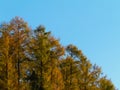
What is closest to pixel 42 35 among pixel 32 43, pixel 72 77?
pixel 32 43

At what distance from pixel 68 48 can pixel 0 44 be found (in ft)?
43.2

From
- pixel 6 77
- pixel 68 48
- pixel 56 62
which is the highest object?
pixel 68 48

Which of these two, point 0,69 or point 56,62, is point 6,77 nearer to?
point 0,69

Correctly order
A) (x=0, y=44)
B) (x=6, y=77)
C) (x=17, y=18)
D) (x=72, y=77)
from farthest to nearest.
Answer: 1. (x=72, y=77)
2. (x=17, y=18)
3. (x=0, y=44)
4. (x=6, y=77)

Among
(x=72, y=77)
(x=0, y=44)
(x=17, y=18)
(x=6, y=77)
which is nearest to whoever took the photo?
(x=6, y=77)

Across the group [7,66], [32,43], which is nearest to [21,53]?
[32,43]

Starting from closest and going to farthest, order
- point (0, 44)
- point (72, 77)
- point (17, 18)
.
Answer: point (0, 44), point (17, 18), point (72, 77)

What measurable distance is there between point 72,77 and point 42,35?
9.08 m

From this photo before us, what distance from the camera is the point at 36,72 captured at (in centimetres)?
4569

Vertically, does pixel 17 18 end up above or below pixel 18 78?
above

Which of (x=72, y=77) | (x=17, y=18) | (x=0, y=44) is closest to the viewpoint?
(x=0, y=44)

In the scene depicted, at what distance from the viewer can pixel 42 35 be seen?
4728 centimetres

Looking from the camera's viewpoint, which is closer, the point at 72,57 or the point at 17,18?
the point at 17,18

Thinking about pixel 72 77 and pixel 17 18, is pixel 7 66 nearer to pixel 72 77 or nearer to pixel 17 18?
pixel 17 18
